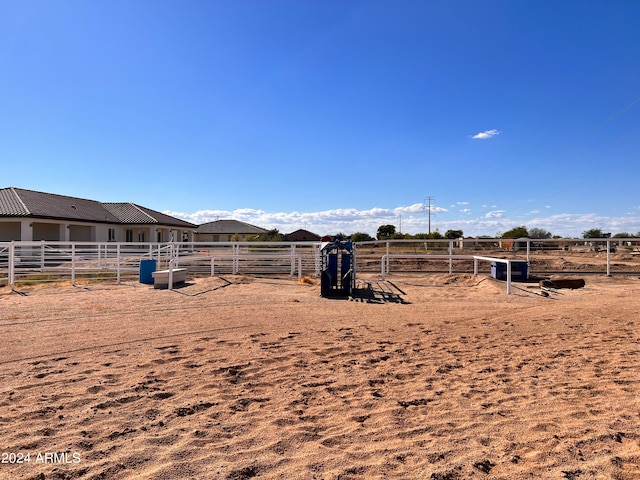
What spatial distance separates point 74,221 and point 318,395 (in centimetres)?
3207

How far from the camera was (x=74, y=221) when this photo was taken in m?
30.5

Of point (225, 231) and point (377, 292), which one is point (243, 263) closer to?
point (377, 292)

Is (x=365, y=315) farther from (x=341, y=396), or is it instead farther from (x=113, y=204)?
(x=113, y=204)

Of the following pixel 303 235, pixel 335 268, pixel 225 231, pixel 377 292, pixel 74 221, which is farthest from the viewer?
pixel 303 235

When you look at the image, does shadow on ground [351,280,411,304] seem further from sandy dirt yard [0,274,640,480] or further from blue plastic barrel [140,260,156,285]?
blue plastic barrel [140,260,156,285]

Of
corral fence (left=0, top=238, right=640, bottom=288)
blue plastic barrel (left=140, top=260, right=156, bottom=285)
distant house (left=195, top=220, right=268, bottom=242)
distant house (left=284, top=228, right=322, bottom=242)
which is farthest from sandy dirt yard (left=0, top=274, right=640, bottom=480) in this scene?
distant house (left=284, top=228, right=322, bottom=242)

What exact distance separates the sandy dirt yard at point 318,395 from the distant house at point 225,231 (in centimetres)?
4778

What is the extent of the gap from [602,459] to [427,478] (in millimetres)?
1212

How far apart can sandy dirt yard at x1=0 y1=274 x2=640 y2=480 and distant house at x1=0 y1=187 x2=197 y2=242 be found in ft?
76.5

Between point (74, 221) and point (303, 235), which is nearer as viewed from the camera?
point (74, 221)

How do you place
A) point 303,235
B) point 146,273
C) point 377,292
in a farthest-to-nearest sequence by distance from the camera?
point 303,235 → point 146,273 → point 377,292

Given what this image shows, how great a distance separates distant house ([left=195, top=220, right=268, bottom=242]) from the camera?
56.3m

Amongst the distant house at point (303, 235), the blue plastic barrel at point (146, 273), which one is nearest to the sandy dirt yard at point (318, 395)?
the blue plastic barrel at point (146, 273)

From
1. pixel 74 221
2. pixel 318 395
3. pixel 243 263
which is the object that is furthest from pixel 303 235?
pixel 318 395
